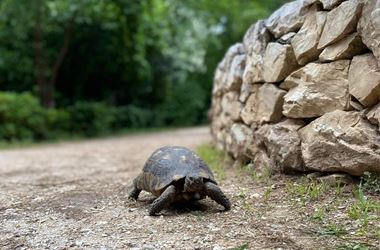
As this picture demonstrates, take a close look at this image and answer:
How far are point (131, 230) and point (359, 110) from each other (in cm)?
220

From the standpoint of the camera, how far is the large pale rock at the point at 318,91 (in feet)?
13.1

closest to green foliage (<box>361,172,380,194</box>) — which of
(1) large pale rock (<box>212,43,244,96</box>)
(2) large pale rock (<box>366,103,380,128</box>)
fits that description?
(2) large pale rock (<box>366,103,380,128</box>)

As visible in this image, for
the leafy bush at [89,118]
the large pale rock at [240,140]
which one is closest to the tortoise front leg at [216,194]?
the large pale rock at [240,140]

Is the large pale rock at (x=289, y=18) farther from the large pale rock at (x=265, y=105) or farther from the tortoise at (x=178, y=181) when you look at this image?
the tortoise at (x=178, y=181)

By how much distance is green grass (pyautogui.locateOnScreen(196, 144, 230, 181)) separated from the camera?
5453mm

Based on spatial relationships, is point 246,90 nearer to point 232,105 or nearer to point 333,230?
point 232,105

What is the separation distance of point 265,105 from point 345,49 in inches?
51.0

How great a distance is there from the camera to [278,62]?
15.7 feet

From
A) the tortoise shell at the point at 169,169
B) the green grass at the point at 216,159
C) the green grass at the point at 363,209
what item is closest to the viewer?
the green grass at the point at 363,209

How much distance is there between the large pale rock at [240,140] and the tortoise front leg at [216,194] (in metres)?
1.90

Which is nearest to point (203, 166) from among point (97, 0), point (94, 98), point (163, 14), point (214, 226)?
point (214, 226)

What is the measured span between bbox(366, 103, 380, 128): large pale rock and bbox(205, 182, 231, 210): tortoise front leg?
1.38 metres

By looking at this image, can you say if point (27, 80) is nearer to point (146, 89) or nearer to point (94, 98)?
point (94, 98)

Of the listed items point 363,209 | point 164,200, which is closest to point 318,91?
point 363,209
